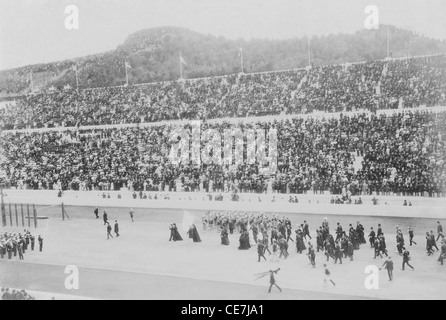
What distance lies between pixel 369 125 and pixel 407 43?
2186cm

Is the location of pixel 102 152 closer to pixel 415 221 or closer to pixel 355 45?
pixel 415 221

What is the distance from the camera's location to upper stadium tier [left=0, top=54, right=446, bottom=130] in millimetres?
34344

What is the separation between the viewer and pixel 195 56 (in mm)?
55031

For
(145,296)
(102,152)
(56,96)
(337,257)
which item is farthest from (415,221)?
(56,96)

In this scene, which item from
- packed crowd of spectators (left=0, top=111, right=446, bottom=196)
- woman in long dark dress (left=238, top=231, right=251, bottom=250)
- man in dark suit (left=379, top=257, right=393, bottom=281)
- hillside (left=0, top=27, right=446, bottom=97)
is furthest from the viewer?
hillside (left=0, top=27, right=446, bottom=97)

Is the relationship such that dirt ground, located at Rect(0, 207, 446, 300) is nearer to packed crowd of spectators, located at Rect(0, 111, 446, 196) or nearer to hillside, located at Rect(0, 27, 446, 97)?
packed crowd of spectators, located at Rect(0, 111, 446, 196)

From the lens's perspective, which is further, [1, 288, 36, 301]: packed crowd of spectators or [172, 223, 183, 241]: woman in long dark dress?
[172, 223, 183, 241]: woman in long dark dress

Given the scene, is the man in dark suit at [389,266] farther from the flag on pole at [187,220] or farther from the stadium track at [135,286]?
the flag on pole at [187,220]

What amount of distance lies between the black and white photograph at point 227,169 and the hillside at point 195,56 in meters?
1.56

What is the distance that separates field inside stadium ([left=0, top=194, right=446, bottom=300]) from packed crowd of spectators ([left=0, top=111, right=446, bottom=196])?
8.68 feet

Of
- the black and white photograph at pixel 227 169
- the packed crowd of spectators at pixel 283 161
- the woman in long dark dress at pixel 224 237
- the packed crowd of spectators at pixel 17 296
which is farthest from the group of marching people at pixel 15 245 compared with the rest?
the packed crowd of spectators at pixel 283 161

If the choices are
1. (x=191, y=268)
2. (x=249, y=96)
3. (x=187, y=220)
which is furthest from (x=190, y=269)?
(x=249, y=96)

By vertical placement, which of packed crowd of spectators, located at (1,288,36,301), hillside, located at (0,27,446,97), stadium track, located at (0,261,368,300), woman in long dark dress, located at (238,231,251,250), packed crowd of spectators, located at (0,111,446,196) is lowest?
stadium track, located at (0,261,368,300)
